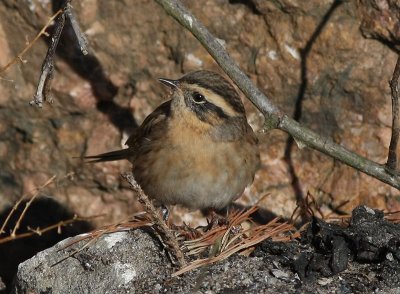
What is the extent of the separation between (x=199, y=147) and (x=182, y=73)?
3.19 ft

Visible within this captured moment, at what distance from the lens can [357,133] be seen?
627 cm

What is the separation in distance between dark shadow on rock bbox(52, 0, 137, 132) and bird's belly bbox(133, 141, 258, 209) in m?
0.75

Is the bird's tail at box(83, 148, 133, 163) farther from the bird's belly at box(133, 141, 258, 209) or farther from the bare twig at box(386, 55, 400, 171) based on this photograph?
the bare twig at box(386, 55, 400, 171)

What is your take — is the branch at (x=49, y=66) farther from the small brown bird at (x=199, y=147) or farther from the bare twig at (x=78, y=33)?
the small brown bird at (x=199, y=147)

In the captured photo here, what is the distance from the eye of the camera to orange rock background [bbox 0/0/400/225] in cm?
614

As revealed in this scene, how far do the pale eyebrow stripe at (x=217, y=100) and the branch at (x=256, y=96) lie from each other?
0.89 feet

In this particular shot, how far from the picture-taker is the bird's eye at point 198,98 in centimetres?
569

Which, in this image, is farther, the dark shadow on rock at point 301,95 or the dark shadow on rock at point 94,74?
the dark shadow on rock at point 94,74

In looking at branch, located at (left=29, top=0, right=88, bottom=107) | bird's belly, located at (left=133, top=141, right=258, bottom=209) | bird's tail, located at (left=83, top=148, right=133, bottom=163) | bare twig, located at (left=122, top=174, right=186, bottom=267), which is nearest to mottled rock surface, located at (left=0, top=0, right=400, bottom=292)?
bird's tail, located at (left=83, top=148, right=133, bottom=163)

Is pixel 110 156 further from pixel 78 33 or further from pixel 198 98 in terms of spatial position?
pixel 78 33

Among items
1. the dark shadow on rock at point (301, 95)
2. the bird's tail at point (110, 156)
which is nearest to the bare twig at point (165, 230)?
the dark shadow on rock at point (301, 95)

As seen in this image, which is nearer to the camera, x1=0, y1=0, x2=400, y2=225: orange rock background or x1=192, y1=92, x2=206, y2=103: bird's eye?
x1=192, y1=92, x2=206, y2=103: bird's eye

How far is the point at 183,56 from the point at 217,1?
51 centimetres

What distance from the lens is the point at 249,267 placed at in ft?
16.0
